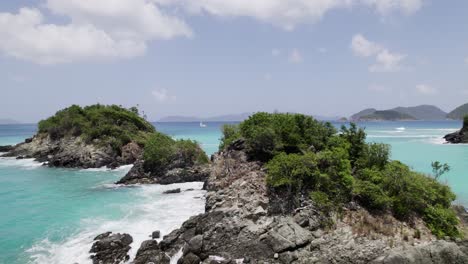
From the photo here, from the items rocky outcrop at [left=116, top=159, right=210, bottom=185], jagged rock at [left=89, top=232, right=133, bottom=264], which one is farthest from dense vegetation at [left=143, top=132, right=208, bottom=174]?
jagged rock at [left=89, top=232, right=133, bottom=264]

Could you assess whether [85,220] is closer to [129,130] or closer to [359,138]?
[359,138]

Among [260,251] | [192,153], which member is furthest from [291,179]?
[192,153]

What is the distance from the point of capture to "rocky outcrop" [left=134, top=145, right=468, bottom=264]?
13.4 m

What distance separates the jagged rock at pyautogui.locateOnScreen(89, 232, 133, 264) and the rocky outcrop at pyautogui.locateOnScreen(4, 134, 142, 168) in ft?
88.9

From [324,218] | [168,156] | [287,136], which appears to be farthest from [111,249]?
[168,156]

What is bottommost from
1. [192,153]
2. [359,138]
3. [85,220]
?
[85,220]

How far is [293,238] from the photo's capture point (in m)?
14.1

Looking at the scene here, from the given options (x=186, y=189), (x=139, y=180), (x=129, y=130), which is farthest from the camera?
(x=129, y=130)

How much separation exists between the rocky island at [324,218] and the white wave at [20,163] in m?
34.8

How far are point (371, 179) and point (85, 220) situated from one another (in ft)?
56.6

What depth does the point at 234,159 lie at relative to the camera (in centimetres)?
2161

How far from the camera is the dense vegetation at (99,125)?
46.5 m

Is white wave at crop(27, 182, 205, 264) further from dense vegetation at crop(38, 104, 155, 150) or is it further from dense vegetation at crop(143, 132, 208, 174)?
dense vegetation at crop(38, 104, 155, 150)

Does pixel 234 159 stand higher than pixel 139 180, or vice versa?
pixel 234 159
